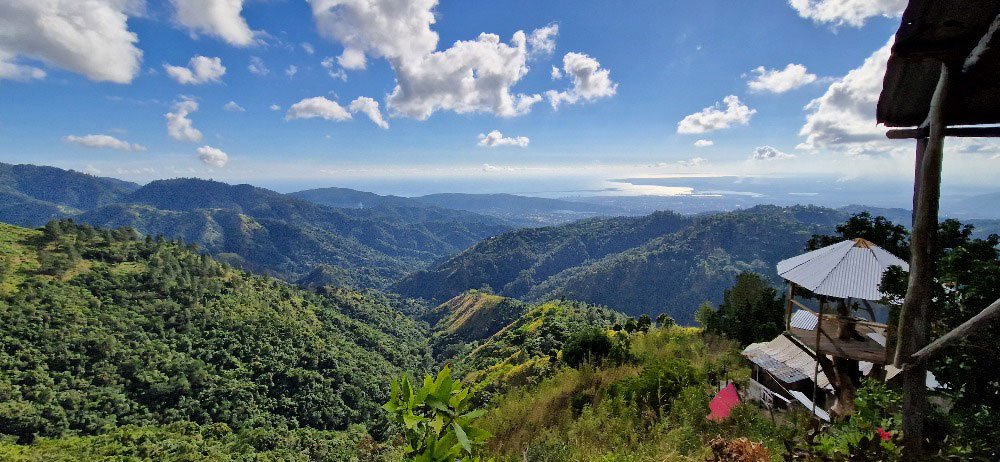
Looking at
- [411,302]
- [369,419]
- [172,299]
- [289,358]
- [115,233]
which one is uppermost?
[115,233]

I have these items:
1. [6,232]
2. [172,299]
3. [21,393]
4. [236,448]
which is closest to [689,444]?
[236,448]

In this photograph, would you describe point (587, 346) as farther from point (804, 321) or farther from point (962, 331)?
point (962, 331)

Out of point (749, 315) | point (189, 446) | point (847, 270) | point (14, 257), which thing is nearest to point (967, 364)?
point (847, 270)

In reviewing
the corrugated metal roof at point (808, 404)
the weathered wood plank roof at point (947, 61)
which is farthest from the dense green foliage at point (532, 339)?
the weathered wood plank roof at point (947, 61)

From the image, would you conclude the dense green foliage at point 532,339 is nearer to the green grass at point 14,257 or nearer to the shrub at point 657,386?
the shrub at point 657,386

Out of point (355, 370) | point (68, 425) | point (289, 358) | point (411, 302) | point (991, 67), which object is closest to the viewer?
point (991, 67)

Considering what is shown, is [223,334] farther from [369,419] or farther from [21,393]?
[369,419]

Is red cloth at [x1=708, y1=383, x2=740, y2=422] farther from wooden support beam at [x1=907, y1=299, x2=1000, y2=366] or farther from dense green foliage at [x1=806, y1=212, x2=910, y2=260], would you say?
dense green foliage at [x1=806, y1=212, x2=910, y2=260]
